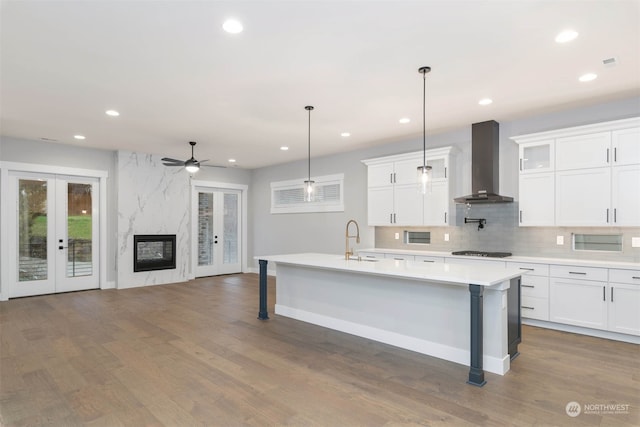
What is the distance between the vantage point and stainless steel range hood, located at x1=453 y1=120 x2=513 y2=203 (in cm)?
519

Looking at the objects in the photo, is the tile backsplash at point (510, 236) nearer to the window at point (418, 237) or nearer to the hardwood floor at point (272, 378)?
the window at point (418, 237)

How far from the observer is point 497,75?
11.9ft

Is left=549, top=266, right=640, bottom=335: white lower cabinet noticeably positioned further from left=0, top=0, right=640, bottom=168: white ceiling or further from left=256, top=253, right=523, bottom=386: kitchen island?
left=0, top=0, right=640, bottom=168: white ceiling

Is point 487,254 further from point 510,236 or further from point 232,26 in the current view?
point 232,26

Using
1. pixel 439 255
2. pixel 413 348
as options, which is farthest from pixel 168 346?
pixel 439 255

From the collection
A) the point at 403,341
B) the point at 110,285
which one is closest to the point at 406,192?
the point at 403,341

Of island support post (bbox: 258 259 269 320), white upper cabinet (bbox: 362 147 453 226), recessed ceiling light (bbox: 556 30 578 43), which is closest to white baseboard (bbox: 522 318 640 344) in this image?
white upper cabinet (bbox: 362 147 453 226)

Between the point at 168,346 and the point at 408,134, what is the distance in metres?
4.73

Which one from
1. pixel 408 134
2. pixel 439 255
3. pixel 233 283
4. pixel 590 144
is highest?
pixel 408 134

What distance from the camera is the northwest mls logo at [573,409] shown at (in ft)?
8.40

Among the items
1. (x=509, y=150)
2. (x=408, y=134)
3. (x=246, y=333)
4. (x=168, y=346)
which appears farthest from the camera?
(x=408, y=134)

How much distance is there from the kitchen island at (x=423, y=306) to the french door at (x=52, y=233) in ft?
14.4

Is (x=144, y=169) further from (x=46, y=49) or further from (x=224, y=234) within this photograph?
(x=46, y=49)

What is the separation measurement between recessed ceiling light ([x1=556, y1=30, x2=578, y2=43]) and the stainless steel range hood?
93.7 inches
